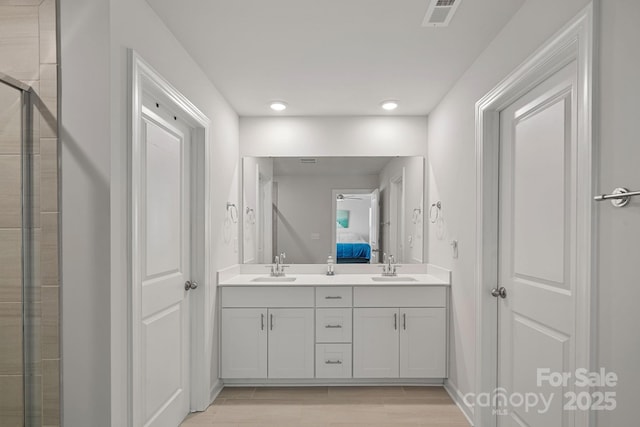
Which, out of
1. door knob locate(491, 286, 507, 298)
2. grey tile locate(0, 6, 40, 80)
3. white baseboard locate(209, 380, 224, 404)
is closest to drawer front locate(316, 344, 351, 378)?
white baseboard locate(209, 380, 224, 404)

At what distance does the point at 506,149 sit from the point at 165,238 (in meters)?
2.13

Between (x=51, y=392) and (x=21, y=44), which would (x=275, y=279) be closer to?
(x=51, y=392)

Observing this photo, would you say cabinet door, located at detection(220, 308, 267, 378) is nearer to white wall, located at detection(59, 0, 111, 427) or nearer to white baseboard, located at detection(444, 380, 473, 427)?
white baseboard, located at detection(444, 380, 473, 427)

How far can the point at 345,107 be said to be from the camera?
11.9 ft

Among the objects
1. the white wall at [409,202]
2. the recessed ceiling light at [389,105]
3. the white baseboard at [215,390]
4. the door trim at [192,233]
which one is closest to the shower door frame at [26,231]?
the door trim at [192,233]

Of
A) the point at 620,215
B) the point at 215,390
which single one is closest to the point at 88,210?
the point at 620,215

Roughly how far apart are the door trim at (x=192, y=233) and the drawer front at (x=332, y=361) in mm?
873

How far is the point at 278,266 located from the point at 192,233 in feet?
3.88

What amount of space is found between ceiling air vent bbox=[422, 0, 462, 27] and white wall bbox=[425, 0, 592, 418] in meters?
0.35

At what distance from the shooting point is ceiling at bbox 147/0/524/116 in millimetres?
2012

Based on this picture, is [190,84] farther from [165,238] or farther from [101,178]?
[101,178]

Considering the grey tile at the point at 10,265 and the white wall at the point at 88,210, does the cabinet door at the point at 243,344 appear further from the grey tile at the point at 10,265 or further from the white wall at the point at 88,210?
the grey tile at the point at 10,265

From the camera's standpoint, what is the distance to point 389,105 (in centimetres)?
354

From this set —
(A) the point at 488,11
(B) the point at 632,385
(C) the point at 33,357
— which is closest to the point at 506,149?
(A) the point at 488,11
